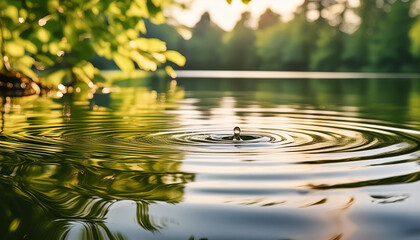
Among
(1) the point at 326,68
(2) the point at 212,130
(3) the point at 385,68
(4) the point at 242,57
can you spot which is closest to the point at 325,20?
(1) the point at 326,68

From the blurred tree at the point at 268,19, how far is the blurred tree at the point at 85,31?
130 meters

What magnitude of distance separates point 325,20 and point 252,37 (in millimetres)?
29639

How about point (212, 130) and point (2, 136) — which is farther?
point (212, 130)

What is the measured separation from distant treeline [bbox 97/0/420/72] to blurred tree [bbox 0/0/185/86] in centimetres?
7058

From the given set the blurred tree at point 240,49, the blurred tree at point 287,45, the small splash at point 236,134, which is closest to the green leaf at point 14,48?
the small splash at point 236,134

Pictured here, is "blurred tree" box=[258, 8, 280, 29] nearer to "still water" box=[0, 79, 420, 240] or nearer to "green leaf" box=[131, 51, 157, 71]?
"green leaf" box=[131, 51, 157, 71]

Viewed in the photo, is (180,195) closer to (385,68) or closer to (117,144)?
(117,144)

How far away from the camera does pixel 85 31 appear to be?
26.0ft

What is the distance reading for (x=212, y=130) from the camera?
755 centimetres

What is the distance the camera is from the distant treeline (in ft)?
268

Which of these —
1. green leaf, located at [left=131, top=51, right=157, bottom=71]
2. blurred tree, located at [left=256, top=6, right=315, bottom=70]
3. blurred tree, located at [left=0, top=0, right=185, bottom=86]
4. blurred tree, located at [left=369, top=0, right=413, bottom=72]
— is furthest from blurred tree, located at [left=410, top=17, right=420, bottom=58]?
green leaf, located at [left=131, top=51, right=157, bottom=71]

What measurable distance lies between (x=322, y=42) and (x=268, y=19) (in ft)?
147

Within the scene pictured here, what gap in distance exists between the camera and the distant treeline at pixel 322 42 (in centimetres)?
8175

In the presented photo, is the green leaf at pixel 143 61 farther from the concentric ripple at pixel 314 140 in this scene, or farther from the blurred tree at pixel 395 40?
the blurred tree at pixel 395 40
